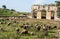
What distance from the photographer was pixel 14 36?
22.3 m

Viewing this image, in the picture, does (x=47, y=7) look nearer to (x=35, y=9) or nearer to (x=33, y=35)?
(x=35, y=9)

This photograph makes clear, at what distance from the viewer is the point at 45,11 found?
4728 centimetres

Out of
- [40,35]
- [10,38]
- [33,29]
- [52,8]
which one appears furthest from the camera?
[52,8]

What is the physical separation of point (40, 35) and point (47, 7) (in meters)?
21.7

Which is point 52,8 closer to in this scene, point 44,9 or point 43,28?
point 44,9

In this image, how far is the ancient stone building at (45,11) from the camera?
45938 millimetres

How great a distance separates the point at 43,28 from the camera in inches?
1127

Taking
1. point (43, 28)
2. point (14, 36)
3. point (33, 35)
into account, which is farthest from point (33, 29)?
point (14, 36)

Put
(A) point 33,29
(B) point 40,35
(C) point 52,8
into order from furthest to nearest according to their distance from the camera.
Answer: (C) point 52,8
(A) point 33,29
(B) point 40,35

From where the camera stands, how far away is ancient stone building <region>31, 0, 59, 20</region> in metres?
45.9

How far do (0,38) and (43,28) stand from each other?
7548mm

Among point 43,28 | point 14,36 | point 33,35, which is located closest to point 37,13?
point 43,28

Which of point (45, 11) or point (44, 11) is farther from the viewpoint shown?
point (44, 11)

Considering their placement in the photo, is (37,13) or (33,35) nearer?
(33,35)
